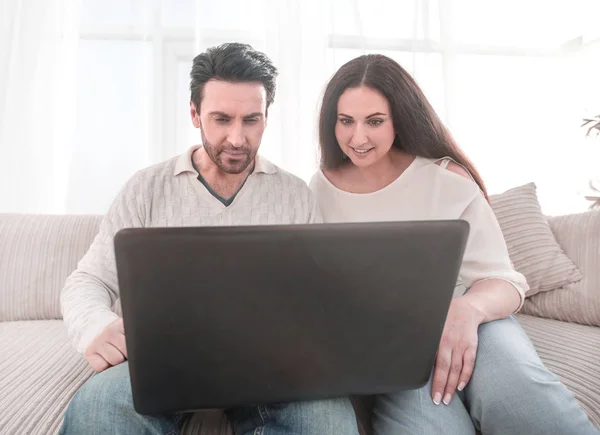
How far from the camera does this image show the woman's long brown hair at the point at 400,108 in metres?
1.26

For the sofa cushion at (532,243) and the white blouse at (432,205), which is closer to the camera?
the white blouse at (432,205)

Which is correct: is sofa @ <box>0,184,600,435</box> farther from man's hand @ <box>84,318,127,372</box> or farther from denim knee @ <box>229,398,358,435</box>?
denim knee @ <box>229,398,358,435</box>

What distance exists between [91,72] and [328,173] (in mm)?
1176

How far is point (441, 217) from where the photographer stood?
1.23 m

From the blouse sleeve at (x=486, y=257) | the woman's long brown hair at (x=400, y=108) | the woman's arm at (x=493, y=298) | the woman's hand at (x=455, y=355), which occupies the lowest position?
the woman's hand at (x=455, y=355)

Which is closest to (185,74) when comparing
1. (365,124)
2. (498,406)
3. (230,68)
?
(230,68)

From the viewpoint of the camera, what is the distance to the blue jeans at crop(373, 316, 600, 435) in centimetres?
83

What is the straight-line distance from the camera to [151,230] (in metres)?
0.54

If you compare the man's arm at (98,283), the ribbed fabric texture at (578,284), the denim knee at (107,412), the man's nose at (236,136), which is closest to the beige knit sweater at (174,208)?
the man's arm at (98,283)

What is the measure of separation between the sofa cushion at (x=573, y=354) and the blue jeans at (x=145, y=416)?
0.50 m

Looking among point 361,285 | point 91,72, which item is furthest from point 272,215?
point 91,72

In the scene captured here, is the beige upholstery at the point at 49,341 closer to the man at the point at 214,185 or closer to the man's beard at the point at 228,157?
the man at the point at 214,185

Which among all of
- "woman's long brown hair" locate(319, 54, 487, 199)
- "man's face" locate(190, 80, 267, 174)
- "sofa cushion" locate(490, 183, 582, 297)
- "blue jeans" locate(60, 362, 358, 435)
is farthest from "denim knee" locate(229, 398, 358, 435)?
"sofa cushion" locate(490, 183, 582, 297)

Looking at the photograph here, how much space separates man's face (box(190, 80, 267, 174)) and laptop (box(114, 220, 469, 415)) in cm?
63
